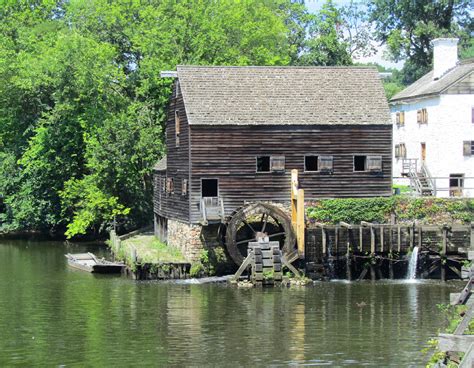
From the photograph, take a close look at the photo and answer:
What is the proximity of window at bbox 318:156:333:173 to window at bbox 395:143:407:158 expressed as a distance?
56.1 feet

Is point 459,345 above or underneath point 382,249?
underneath

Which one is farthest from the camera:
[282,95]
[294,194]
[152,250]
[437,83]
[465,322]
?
[437,83]

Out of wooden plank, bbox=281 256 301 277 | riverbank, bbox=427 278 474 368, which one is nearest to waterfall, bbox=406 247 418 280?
wooden plank, bbox=281 256 301 277

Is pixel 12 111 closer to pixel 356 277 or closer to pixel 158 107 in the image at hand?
pixel 158 107

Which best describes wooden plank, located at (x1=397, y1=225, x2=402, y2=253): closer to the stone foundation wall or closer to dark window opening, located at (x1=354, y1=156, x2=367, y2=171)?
dark window opening, located at (x1=354, y1=156, x2=367, y2=171)

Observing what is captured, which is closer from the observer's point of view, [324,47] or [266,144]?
[266,144]

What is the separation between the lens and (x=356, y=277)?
4341 centimetres

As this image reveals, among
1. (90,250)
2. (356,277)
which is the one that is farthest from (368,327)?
(90,250)

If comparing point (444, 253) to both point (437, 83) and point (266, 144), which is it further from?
point (437, 83)

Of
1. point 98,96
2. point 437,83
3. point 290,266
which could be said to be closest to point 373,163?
point 290,266

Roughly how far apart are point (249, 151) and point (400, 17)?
41189mm

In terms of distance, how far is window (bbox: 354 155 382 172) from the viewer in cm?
4581

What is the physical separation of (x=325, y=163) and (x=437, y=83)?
15.5 meters

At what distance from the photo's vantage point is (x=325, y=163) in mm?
45312
